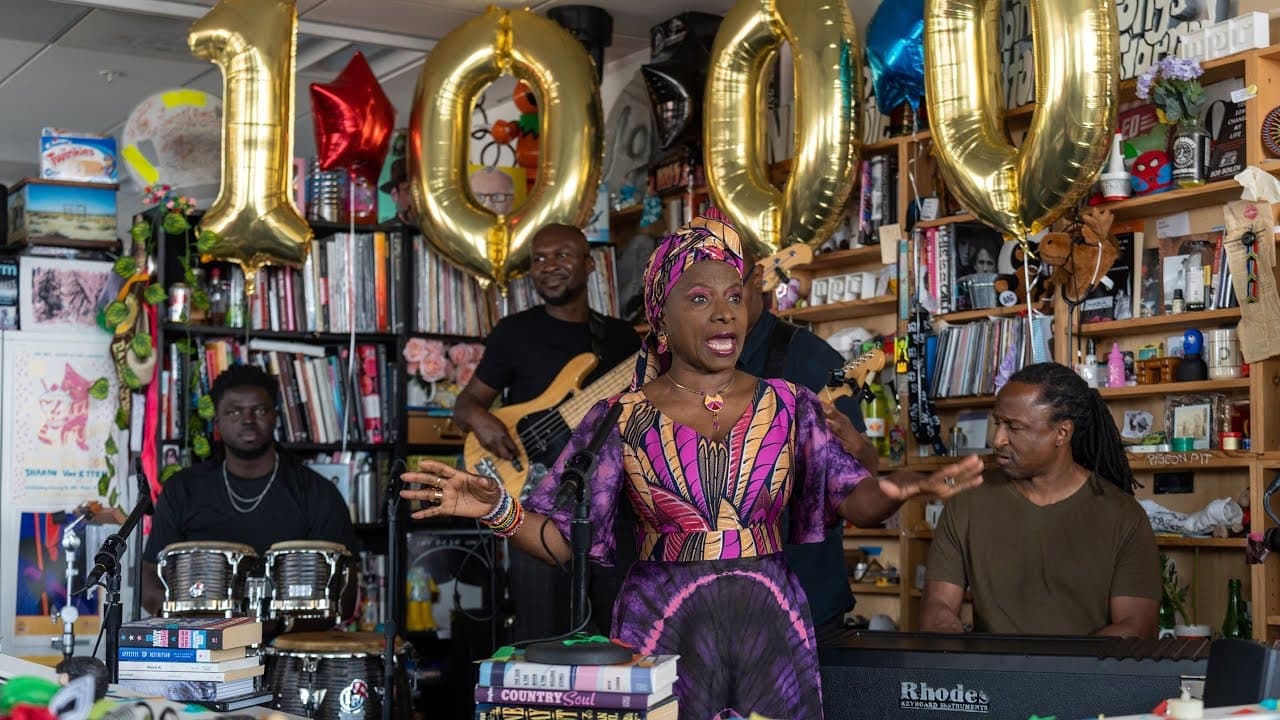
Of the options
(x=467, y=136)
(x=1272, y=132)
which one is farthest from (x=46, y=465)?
(x=1272, y=132)

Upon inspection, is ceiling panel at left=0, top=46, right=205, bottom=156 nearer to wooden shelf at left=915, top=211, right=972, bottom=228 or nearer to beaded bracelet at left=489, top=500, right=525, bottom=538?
wooden shelf at left=915, top=211, right=972, bottom=228

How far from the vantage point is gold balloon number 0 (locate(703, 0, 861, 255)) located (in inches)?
189

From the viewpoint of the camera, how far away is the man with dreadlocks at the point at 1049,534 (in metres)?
3.47

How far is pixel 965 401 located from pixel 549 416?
1.42 metres

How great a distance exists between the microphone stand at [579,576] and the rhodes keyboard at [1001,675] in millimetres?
671

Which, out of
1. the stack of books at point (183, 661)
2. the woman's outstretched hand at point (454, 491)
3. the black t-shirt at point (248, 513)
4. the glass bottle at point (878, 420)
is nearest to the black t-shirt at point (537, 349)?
the black t-shirt at point (248, 513)

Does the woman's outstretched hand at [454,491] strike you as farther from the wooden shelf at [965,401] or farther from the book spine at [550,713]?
the wooden shelf at [965,401]

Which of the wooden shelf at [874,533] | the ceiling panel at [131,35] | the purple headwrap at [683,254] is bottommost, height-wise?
the wooden shelf at [874,533]

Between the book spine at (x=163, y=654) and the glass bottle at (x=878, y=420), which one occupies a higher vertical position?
the glass bottle at (x=878, y=420)

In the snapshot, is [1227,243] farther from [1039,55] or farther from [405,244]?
[405,244]

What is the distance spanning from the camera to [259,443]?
5035 mm

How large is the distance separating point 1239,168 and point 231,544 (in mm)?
3184

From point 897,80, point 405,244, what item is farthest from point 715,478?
point 405,244

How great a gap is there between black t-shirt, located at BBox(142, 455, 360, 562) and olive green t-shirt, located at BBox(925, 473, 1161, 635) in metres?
2.27
